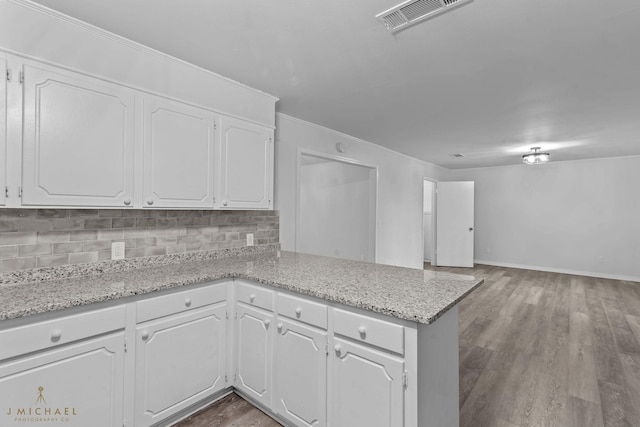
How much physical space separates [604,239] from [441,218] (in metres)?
3.05

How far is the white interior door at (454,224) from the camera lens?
23.5 ft

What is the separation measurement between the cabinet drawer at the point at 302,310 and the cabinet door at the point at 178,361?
516 mm

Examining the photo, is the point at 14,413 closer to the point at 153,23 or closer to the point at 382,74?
the point at 153,23

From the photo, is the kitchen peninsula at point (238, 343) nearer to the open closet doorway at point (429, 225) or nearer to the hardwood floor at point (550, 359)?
the hardwood floor at point (550, 359)

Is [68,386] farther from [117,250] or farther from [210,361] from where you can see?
[117,250]

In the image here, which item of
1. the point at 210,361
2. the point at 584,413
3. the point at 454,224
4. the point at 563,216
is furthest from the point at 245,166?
the point at 563,216

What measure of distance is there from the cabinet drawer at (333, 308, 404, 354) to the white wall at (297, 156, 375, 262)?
351 centimetres

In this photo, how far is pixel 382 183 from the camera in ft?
17.0

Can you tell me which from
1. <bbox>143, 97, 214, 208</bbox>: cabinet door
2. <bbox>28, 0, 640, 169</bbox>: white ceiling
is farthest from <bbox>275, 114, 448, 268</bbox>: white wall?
<bbox>143, 97, 214, 208</bbox>: cabinet door

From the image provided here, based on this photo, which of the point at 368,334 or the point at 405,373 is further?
the point at 368,334

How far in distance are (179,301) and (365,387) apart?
1.18m

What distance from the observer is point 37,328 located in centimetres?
138

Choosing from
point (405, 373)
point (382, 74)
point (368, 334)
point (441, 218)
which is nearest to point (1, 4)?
point (382, 74)

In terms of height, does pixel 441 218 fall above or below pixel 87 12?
below
